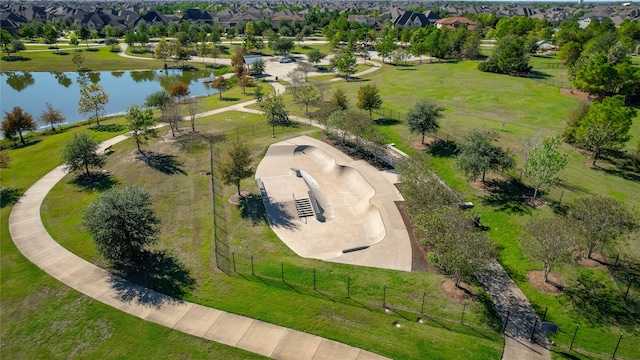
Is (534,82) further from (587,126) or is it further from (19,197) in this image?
(19,197)

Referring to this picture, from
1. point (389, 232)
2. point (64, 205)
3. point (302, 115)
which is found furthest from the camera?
point (302, 115)

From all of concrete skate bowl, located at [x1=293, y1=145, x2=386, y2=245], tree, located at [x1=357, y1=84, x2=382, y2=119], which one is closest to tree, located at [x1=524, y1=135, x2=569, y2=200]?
concrete skate bowl, located at [x1=293, y1=145, x2=386, y2=245]

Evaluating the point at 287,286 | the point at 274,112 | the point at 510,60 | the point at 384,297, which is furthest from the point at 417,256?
the point at 510,60

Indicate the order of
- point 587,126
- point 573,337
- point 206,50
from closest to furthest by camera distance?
point 573,337, point 587,126, point 206,50

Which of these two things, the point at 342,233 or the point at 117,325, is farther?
the point at 342,233

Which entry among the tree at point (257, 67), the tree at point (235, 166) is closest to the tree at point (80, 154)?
the tree at point (235, 166)

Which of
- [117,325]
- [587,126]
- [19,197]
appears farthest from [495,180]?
[19,197]

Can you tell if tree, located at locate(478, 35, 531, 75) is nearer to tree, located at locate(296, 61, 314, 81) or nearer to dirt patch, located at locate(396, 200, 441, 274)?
tree, located at locate(296, 61, 314, 81)
